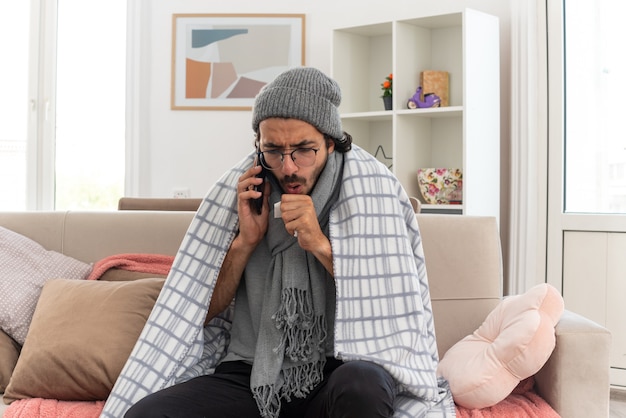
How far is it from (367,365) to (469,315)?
2.20 feet

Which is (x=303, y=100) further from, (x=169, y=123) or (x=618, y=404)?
(x=169, y=123)

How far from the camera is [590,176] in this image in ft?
12.0

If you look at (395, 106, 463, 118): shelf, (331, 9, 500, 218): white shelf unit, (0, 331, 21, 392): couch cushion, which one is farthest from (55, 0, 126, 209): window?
(0, 331, 21, 392): couch cushion

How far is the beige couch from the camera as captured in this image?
1824mm

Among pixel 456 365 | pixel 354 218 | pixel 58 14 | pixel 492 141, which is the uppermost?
pixel 58 14

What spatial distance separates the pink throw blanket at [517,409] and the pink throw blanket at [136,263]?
3.29ft

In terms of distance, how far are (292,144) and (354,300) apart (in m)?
0.40

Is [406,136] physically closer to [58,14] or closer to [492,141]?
Answer: [492,141]

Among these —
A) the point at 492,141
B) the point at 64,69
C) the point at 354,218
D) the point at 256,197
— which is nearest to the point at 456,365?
the point at 354,218

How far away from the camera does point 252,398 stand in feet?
5.75

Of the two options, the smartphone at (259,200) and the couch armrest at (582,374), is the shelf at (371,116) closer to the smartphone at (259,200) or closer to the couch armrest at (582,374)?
the smartphone at (259,200)

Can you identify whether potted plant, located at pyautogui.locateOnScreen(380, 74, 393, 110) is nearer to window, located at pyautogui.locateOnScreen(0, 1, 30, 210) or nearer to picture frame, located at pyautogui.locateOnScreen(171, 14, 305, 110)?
picture frame, located at pyautogui.locateOnScreen(171, 14, 305, 110)

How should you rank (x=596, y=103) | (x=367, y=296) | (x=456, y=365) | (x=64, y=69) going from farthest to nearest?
(x=64, y=69), (x=596, y=103), (x=456, y=365), (x=367, y=296)

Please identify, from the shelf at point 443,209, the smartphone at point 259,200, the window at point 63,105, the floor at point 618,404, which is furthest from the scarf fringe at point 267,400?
the window at point 63,105
